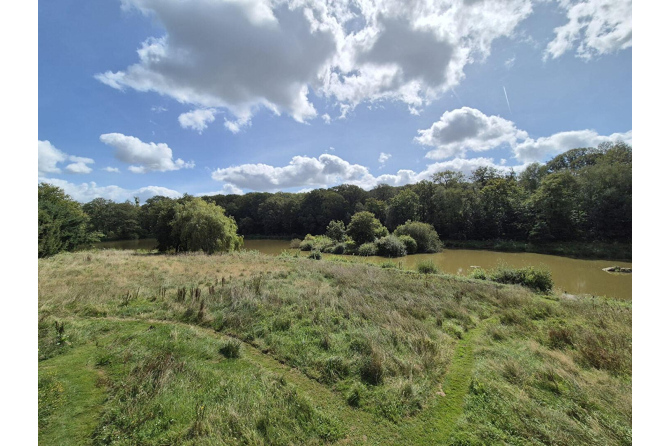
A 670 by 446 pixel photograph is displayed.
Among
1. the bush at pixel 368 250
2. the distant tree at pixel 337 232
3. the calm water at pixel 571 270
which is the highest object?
the distant tree at pixel 337 232

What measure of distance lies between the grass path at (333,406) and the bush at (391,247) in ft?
82.5

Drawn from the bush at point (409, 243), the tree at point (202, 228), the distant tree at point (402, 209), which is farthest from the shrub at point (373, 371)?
the distant tree at point (402, 209)

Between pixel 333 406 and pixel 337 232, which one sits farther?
pixel 337 232

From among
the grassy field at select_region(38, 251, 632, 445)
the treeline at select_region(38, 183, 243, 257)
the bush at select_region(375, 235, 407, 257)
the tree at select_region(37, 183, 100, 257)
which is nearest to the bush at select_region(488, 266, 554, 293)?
the grassy field at select_region(38, 251, 632, 445)

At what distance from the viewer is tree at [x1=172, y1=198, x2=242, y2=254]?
992 inches

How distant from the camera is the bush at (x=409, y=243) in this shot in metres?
31.9

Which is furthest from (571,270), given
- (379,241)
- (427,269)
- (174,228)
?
(174,228)

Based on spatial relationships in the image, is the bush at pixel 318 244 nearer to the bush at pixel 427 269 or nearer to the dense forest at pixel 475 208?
the dense forest at pixel 475 208

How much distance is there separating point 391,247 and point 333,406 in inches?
1079

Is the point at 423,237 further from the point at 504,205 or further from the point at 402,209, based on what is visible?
the point at 504,205

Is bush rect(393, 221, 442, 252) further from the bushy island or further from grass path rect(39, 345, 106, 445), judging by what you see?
grass path rect(39, 345, 106, 445)

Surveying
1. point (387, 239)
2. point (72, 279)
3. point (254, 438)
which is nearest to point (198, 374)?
point (254, 438)

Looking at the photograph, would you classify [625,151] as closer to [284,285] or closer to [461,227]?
[461,227]

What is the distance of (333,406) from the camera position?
13.5 feet
